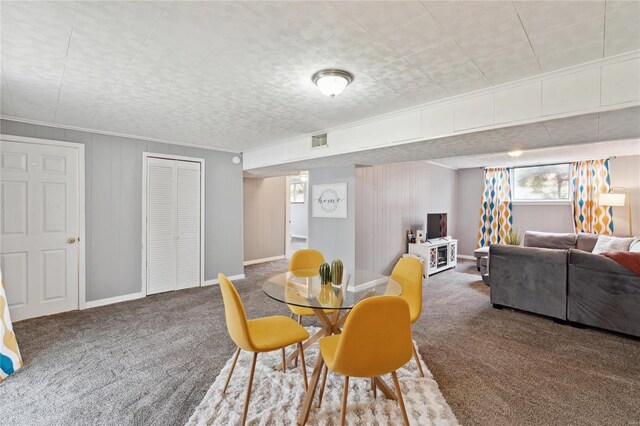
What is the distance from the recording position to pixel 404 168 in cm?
599

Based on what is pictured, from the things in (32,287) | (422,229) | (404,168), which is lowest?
(32,287)

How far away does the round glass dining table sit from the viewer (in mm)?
2035

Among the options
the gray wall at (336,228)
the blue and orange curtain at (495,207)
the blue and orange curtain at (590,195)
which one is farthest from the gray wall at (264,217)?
the blue and orange curtain at (590,195)

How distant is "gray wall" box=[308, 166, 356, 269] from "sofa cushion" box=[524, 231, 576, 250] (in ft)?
13.3

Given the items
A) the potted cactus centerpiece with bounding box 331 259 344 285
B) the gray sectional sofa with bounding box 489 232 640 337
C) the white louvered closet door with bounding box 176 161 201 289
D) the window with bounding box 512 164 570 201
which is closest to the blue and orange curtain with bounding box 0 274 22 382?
the white louvered closet door with bounding box 176 161 201 289

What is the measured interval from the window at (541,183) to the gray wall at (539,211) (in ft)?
0.74

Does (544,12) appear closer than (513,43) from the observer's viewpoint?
Yes

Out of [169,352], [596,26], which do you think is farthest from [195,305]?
[596,26]

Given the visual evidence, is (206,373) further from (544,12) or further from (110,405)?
(544,12)

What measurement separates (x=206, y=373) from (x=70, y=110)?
3087mm

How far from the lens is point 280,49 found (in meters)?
2.03

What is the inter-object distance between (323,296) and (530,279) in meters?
2.99

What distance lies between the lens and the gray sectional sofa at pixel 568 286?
10.3 ft

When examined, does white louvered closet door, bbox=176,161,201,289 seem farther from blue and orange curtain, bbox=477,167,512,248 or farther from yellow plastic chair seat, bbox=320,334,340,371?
blue and orange curtain, bbox=477,167,512,248
